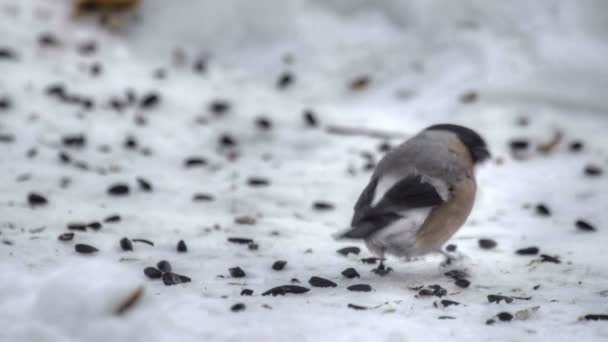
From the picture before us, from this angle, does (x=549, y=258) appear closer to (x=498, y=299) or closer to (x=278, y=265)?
(x=498, y=299)

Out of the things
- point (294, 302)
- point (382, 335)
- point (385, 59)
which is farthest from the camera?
point (385, 59)

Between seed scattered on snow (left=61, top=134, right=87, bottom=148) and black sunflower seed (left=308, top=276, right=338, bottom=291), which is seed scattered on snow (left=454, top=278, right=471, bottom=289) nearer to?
black sunflower seed (left=308, top=276, right=338, bottom=291)

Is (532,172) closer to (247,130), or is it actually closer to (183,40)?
(247,130)

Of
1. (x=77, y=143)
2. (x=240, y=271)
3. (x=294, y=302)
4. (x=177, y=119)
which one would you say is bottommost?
(x=294, y=302)

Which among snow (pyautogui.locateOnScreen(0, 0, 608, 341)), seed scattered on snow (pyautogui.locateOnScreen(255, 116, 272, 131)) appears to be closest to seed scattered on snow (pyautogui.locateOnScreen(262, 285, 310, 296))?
snow (pyautogui.locateOnScreen(0, 0, 608, 341))

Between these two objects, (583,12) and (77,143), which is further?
(583,12)

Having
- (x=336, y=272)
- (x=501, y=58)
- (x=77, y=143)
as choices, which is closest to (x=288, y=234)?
(x=336, y=272)

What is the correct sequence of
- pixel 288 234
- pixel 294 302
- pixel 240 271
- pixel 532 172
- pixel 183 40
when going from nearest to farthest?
1. pixel 294 302
2. pixel 240 271
3. pixel 288 234
4. pixel 532 172
5. pixel 183 40

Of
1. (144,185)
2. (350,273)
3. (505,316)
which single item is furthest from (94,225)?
(505,316)

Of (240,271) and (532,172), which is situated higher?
(532,172)
